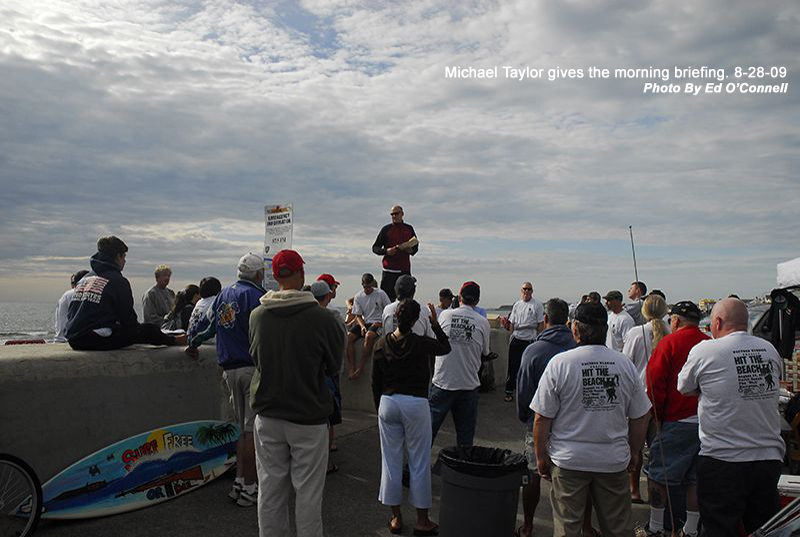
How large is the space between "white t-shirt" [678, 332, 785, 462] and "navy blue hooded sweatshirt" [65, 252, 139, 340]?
16.0ft

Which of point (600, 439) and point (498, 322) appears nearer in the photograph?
point (600, 439)

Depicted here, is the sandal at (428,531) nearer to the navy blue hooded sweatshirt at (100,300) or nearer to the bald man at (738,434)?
the bald man at (738,434)

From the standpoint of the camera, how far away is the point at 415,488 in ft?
17.1

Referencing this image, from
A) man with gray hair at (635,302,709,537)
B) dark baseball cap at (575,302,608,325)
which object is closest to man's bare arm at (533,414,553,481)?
dark baseball cap at (575,302,608,325)

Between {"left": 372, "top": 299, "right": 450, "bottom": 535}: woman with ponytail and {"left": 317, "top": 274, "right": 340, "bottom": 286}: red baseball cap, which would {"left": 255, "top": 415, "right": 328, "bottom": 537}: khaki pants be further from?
{"left": 317, "top": 274, "right": 340, "bottom": 286}: red baseball cap

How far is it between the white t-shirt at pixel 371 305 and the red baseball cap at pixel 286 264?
5018 millimetres

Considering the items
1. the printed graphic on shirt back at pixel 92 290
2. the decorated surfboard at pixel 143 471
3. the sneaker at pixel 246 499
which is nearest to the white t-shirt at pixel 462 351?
the sneaker at pixel 246 499

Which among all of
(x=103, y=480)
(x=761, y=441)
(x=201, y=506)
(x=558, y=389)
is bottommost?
(x=201, y=506)

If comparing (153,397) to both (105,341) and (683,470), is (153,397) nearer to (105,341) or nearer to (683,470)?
(105,341)

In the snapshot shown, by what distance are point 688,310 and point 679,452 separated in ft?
3.92

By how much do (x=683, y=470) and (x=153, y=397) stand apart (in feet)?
15.7

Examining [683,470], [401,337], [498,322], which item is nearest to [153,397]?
[401,337]

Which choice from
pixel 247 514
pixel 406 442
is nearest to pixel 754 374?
pixel 406 442

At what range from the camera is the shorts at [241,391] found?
561 cm
